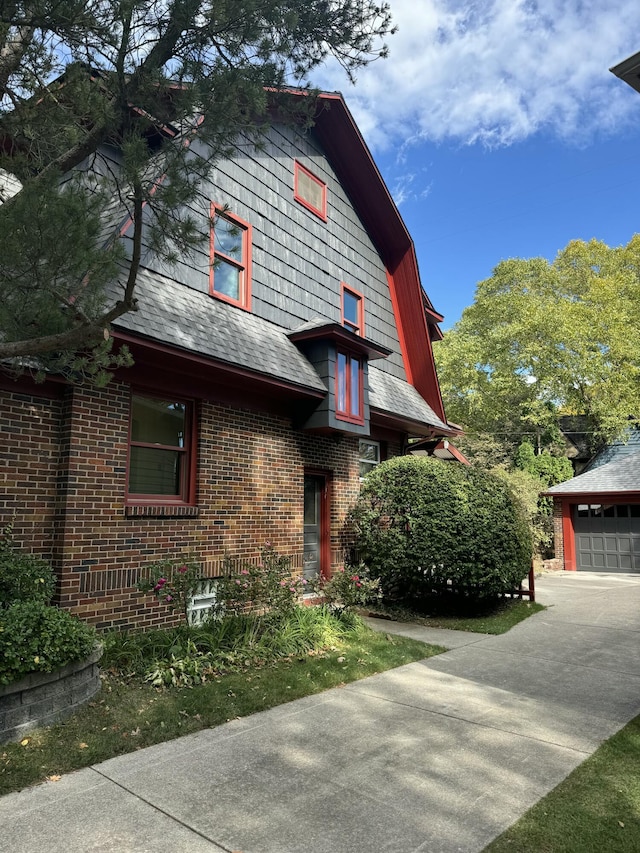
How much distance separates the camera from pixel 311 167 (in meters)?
11.5

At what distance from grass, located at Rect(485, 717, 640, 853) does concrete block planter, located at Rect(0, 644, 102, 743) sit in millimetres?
3267

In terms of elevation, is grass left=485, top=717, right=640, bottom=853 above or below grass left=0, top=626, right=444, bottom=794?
below

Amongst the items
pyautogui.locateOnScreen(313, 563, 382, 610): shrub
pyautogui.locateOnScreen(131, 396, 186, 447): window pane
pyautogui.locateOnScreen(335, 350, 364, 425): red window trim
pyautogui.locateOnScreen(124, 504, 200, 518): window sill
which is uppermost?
pyautogui.locateOnScreen(335, 350, 364, 425): red window trim

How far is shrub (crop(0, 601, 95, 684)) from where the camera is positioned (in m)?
4.17

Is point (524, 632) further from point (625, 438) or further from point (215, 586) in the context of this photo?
point (625, 438)

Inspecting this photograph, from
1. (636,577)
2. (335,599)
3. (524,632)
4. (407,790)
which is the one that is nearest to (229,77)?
(407,790)

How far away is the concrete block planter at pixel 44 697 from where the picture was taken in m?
4.14

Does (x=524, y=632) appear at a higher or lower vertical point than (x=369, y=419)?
lower

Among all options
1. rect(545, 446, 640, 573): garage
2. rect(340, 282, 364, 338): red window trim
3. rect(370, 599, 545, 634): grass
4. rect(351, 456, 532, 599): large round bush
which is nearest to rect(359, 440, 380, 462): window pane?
rect(351, 456, 532, 599): large round bush

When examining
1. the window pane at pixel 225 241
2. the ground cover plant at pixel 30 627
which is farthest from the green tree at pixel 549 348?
the ground cover plant at pixel 30 627

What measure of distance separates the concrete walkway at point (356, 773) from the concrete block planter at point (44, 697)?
29.1 inches

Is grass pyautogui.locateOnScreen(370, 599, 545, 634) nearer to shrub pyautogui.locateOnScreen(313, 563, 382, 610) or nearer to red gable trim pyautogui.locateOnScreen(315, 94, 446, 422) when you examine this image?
shrub pyautogui.locateOnScreen(313, 563, 382, 610)

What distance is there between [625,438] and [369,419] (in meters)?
14.7

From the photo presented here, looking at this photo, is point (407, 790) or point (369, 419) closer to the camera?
point (407, 790)
